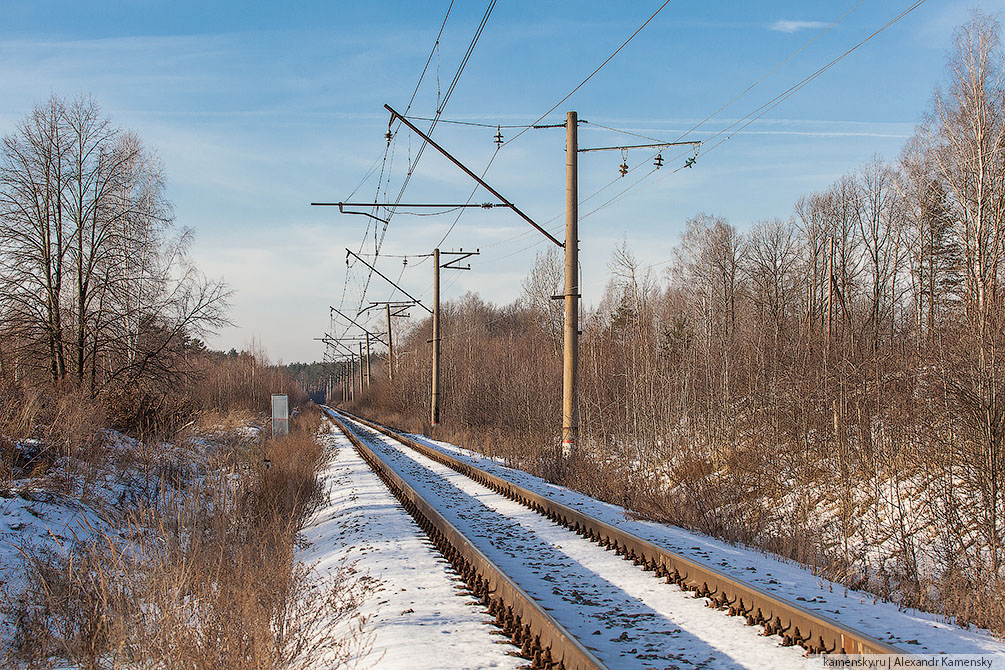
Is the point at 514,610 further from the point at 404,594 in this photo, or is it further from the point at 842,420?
the point at 842,420

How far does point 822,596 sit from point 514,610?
2.76 metres

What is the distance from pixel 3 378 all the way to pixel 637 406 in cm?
1417

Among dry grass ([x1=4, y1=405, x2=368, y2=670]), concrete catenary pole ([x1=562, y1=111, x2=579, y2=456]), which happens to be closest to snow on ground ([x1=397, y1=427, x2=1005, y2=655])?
dry grass ([x1=4, y1=405, x2=368, y2=670])

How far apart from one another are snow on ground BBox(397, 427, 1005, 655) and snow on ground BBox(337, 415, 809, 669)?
29.6 inches

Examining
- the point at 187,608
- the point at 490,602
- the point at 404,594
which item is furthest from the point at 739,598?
the point at 187,608

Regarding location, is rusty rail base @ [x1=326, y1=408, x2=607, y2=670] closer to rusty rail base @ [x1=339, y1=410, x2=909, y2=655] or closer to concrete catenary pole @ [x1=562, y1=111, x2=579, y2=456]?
rusty rail base @ [x1=339, y1=410, x2=909, y2=655]

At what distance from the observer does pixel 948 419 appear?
1100cm

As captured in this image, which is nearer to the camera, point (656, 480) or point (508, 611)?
point (508, 611)

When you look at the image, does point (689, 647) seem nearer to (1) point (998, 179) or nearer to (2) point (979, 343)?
(2) point (979, 343)

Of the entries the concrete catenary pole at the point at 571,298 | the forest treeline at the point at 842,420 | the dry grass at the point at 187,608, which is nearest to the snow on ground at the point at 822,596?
the forest treeline at the point at 842,420

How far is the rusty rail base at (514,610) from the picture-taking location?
495 centimetres

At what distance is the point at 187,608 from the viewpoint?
18.4 ft

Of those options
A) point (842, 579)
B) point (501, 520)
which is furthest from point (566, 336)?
point (842, 579)

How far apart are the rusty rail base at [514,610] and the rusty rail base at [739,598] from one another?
1623 millimetres
